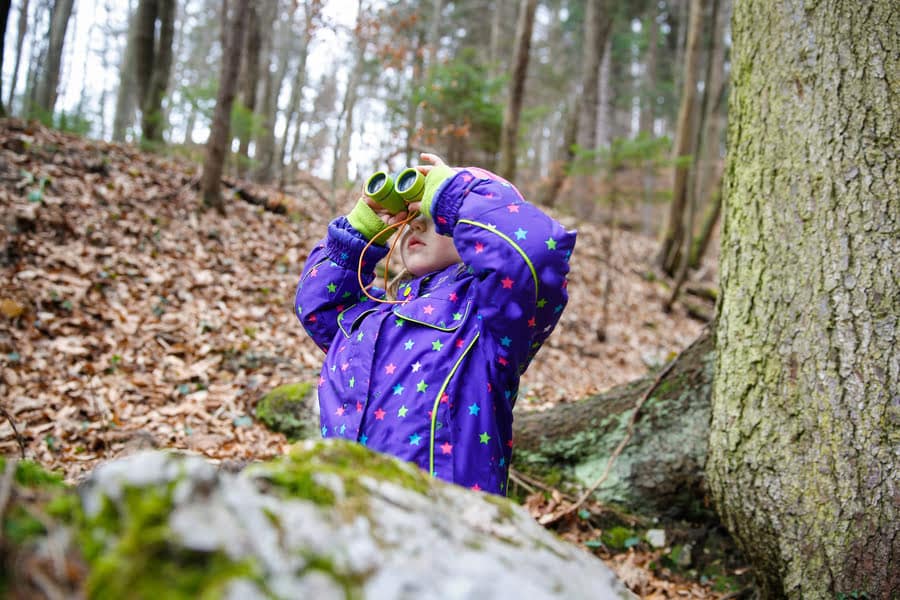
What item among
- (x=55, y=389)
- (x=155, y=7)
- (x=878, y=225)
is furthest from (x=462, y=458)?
(x=155, y=7)

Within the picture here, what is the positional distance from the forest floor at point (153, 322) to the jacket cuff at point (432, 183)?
2216mm

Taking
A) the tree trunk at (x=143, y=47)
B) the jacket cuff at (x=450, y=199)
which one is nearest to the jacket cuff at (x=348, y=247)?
the jacket cuff at (x=450, y=199)

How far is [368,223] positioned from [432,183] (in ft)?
1.38

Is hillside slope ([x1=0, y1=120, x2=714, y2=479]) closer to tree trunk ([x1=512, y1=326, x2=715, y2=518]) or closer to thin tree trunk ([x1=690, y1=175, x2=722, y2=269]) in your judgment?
tree trunk ([x1=512, y1=326, x2=715, y2=518])

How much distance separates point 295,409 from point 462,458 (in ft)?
8.43

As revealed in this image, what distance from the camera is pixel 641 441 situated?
11.6 feet

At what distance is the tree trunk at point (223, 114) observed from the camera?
297 inches

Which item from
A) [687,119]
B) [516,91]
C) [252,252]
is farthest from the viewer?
[687,119]

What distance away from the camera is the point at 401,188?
7.52 ft

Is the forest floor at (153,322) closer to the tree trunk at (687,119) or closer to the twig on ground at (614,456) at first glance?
the twig on ground at (614,456)

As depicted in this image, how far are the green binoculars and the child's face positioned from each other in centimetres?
11

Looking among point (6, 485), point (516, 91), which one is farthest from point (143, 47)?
point (6, 485)

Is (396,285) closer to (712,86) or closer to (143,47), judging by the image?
(143,47)

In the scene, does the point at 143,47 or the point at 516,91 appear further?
the point at 143,47
